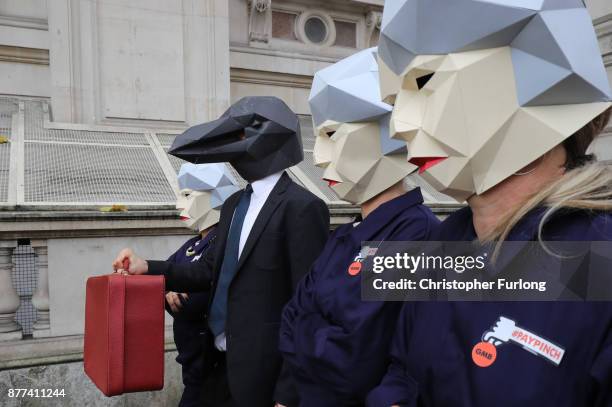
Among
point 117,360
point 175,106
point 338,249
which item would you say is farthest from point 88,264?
point 175,106

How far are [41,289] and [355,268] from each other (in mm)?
3334

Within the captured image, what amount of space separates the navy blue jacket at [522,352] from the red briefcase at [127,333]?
137 cm

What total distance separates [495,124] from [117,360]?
1.88 meters

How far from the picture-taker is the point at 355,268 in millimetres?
1881

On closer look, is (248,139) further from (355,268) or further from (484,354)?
(484,354)

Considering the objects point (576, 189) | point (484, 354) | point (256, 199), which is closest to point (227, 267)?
point (256, 199)

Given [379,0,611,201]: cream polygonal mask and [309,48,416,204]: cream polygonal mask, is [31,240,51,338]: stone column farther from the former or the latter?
Answer: [379,0,611,201]: cream polygonal mask

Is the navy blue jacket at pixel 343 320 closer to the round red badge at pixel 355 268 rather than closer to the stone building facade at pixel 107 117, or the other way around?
the round red badge at pixel 355 268

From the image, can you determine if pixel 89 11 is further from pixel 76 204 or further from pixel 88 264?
pixel 88 264

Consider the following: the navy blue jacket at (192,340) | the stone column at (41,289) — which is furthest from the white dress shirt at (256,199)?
the stone column at (41,289)

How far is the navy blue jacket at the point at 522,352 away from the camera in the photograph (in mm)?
1042

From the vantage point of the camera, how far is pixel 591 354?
1.04m

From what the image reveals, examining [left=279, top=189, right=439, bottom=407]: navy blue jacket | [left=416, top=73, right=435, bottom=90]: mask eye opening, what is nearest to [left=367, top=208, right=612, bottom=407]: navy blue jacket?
[left=279, top=189, right=439, bottom=407]: navy blue jacket

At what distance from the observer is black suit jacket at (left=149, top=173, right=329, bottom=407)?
7.87ft
